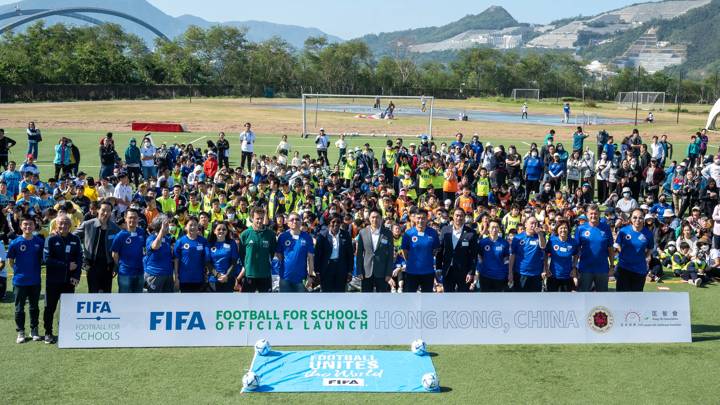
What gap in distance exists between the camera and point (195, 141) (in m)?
32.1

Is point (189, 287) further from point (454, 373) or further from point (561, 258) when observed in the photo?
point (561, 258)

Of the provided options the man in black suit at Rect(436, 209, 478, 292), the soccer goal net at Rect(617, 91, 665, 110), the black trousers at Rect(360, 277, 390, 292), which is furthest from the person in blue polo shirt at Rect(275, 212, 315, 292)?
the soccer goal net at Rect(617, 91, 665, 110)

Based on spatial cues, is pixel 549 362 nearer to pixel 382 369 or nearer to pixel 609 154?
pixel 382 369

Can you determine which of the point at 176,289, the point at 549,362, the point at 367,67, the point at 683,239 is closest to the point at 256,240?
the point at 176,289

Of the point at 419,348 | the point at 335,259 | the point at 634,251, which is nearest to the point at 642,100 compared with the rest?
the point at 634,251

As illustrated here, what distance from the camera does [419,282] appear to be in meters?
9.52

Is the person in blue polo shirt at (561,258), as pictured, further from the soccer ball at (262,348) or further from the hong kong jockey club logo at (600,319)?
the soccer ball at (262,348)

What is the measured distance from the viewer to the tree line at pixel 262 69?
7226 cm

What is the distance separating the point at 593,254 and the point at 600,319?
3.21 feet

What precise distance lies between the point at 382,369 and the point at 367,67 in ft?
302

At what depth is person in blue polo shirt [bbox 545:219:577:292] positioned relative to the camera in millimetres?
9220

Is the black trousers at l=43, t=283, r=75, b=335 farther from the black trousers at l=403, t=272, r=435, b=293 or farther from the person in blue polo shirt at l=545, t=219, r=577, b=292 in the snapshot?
the person in blue polo shirt at l=545, t=219, r=577, b=292

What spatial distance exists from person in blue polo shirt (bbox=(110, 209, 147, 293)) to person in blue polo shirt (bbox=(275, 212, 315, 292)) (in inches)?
73.7

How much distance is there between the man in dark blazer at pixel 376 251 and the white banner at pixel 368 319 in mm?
951
